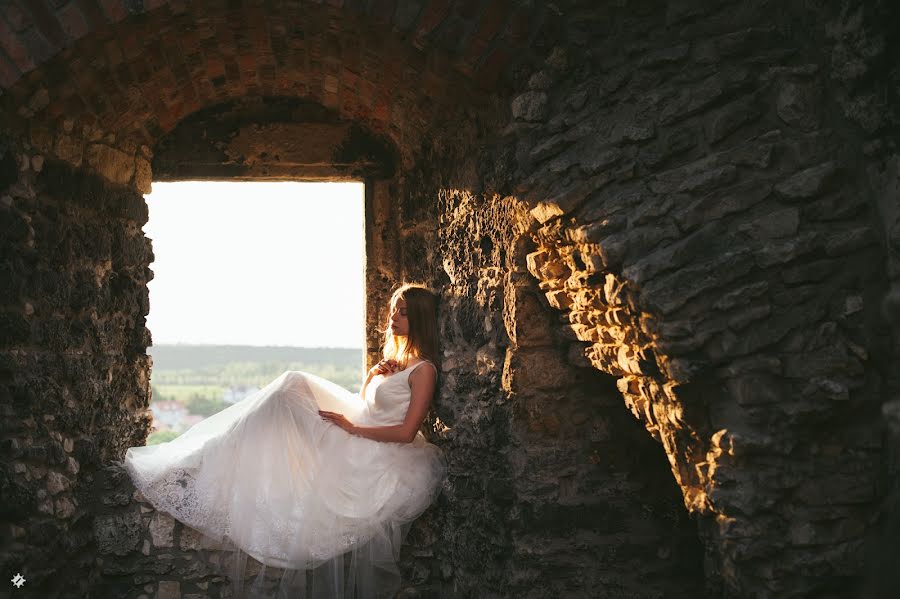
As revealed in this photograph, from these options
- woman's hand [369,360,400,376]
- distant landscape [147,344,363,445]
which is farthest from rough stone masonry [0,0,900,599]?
distant landscape [147,344,363,445]

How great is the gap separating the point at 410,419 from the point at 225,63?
1.86 meters

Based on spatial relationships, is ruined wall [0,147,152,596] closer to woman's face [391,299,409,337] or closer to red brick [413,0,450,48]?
woman's face [391,299,409,337]

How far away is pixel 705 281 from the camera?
8.12 ft

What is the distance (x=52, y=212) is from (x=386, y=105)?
62.8 inches

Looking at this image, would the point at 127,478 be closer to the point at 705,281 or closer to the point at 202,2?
the point at 202,2

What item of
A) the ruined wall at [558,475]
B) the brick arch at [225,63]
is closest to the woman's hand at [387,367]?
the ruined wall at [558,475]

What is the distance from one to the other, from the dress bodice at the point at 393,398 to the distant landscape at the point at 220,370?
2316 millimetres

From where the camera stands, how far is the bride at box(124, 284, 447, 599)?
3.61 meters

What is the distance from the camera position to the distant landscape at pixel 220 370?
7082 millimetres

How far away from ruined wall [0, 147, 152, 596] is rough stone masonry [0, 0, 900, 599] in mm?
15

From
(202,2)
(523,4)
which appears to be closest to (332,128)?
(202,2)

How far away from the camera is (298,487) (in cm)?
375

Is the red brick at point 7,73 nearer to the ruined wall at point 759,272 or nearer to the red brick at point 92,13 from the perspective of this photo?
the red brick at point 92,13

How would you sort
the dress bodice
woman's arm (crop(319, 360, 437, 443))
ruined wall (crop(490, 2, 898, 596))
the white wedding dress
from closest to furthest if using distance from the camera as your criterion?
ruined wall (crop(490, 2, 898, 596))
the white wedding dress
woman's arm (crop(319, 360, 437, 443))
the dress bodice
